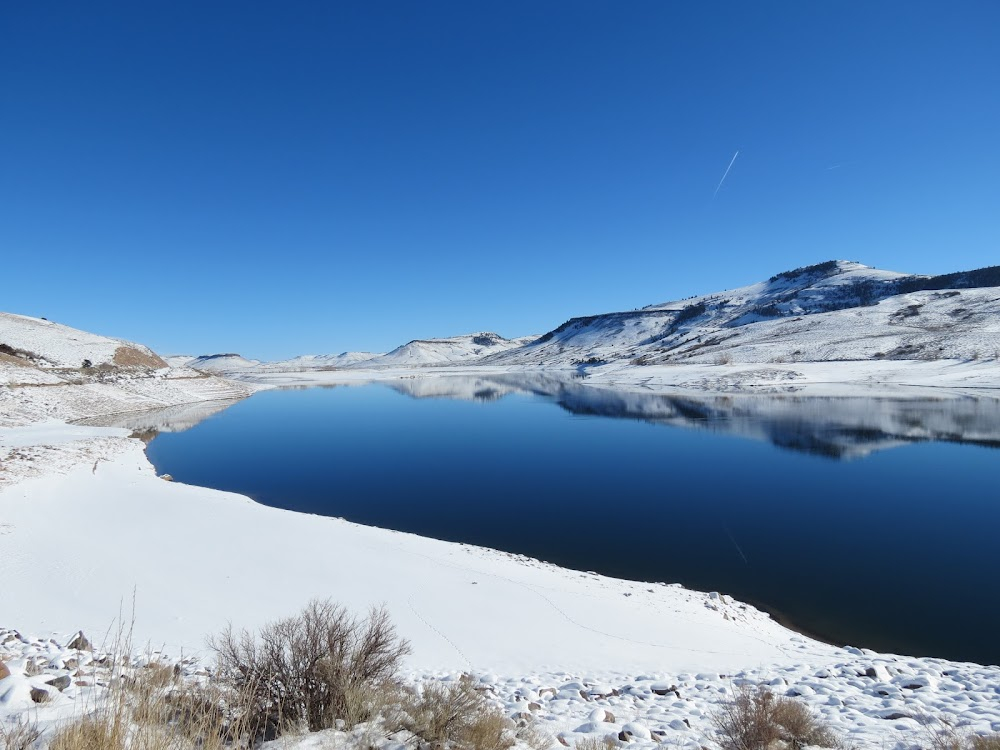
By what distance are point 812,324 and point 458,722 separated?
112375 mm

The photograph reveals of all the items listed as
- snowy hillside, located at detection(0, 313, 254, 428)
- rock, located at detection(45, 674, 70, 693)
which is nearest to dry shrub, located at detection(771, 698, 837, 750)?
rock, located at detection(45, 674, 70, 693)

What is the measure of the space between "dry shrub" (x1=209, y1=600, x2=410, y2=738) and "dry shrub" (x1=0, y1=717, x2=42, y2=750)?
44.2 inches

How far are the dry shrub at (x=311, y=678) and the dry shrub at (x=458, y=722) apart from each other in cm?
39

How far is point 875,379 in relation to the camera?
54.2 m

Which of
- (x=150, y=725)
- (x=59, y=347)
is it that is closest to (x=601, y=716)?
(x=150, y=725)

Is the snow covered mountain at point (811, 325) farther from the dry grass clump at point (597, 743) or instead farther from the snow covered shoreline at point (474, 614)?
the dry grass clump at point (597, 743)

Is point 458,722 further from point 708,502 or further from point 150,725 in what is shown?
point 708,502

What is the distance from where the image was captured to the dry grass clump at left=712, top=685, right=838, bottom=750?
409cm

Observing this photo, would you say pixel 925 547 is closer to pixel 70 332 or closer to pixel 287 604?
pixel 287 604

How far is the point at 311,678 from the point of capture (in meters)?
4.15

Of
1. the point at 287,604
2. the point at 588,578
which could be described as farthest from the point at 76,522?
the point at 588,578

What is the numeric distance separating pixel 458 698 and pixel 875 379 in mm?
64758

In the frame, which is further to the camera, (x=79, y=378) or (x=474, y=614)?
(x=79, y=378)

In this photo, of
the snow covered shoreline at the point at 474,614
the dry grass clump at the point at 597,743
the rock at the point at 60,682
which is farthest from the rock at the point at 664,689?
the rock at the point at 60,682
